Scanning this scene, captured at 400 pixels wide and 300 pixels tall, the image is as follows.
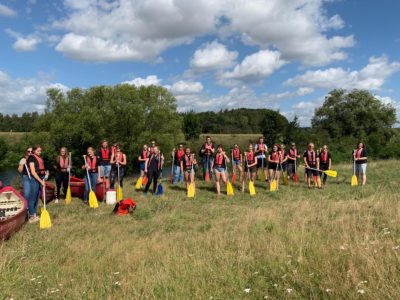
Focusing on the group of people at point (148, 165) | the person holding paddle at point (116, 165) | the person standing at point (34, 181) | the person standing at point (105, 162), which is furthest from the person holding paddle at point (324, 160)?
the person standing at point (34, 181)

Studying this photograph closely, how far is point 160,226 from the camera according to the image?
804 cm

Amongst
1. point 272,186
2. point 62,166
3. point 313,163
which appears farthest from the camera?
point 313,163

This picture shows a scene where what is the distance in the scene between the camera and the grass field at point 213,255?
4.00 metres

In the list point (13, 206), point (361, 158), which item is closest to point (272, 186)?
point (361, 158)

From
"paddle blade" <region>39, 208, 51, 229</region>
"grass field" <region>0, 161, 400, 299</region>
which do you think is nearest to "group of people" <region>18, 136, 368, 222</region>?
"paddle blade" <region>39, 208, 51, 229</region>

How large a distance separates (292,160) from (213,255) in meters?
9.91

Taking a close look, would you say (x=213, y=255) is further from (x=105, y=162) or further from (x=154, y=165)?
(x=105, y=162)

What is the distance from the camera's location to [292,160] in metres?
14.6

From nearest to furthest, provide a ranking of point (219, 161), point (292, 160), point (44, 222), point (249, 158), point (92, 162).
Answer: point (44, 222)
point (92, 162)
point (219, 161)
point (249, 158)
point (292, 160)

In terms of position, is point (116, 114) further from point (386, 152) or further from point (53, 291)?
point (53, 291)

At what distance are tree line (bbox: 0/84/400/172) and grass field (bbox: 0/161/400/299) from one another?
75.1 feet

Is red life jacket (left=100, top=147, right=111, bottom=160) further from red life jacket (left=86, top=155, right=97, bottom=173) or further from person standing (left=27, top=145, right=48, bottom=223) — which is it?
person standing (left=27, top=145, right=48, bottom=223)

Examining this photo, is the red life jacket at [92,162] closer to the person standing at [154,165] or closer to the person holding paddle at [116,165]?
the person holding paddle at [116,165]

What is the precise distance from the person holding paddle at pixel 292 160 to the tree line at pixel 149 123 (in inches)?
580
